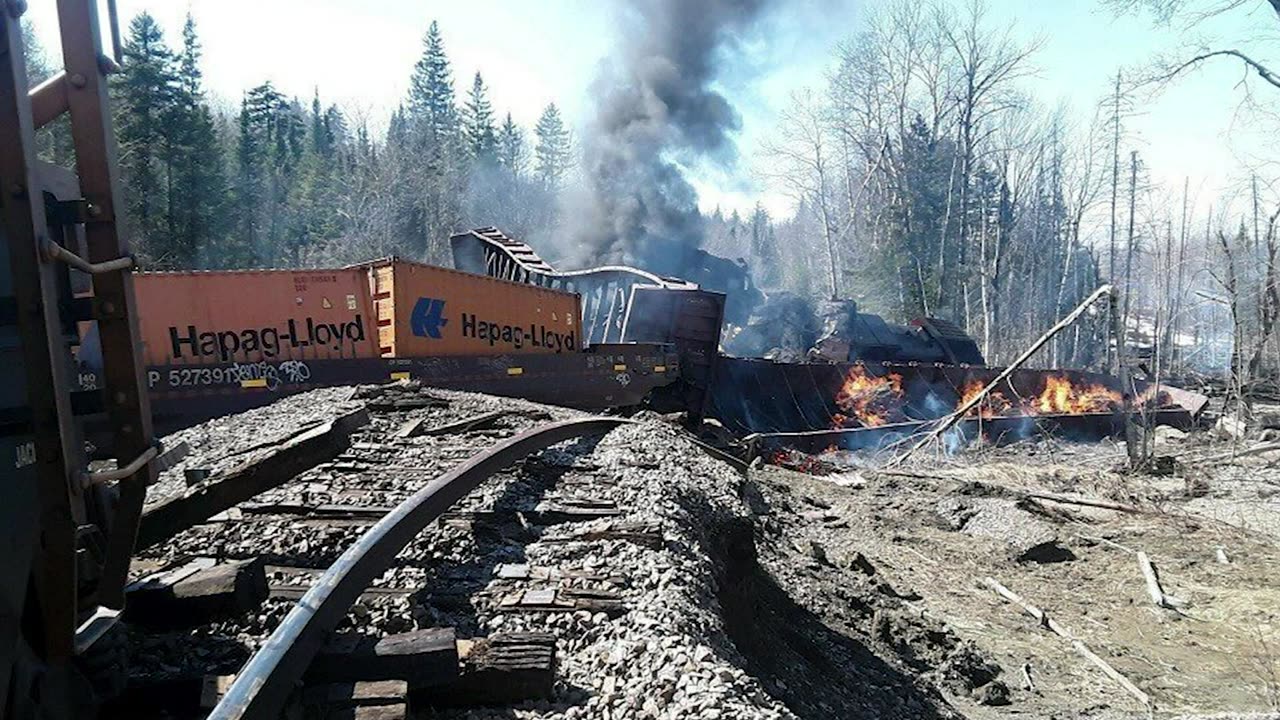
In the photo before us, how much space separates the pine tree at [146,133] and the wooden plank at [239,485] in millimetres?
37549

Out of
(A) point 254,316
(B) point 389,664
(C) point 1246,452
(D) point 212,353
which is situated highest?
(A) point 254,316

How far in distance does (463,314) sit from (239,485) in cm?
1175

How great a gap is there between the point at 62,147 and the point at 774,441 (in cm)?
2642

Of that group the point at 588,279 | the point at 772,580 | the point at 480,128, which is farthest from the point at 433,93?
the point at 772,580

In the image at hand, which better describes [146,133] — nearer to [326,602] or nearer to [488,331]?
[488,331]

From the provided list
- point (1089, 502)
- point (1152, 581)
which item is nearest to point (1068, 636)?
point (1152, 581)

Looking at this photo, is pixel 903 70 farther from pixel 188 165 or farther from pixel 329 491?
pixel 329 491

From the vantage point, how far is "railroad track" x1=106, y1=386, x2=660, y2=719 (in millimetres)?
3064

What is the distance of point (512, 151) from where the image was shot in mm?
79562

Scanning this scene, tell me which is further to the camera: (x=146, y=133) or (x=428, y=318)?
(x=146, y=133)

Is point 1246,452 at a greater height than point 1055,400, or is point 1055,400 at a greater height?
point 1246,452

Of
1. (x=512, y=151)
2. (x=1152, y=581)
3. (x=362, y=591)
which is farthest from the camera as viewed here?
(x=512, y=151)

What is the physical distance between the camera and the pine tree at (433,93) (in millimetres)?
72250

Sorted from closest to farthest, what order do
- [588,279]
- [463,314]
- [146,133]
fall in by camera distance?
[463,314] < [588,279] < [146,133]
